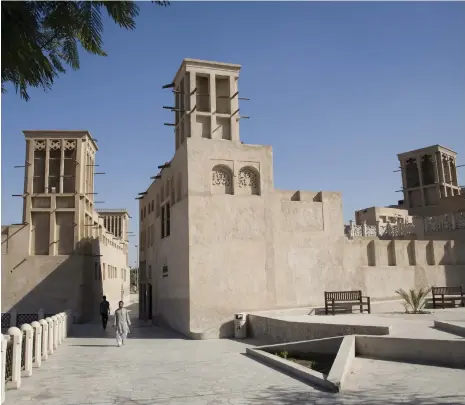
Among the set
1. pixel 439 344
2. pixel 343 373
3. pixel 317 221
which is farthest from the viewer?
pixel 317 221

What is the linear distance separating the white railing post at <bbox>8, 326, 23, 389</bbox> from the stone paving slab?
212 millimetres

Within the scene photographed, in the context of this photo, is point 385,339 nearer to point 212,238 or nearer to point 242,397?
point 242,397

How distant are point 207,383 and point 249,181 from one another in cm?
1019

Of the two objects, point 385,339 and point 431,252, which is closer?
point 385,339

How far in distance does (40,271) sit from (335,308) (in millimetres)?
15044

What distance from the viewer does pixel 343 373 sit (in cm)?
764

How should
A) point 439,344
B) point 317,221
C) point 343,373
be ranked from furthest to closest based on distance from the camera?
point 317,221, point 439,344, point 343,373

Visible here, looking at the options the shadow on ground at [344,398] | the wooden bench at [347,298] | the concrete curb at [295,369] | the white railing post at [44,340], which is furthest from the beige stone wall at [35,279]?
the shadow on ground at [344,398]

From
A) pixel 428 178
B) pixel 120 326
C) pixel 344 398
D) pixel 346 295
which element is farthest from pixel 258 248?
pixel 428 178

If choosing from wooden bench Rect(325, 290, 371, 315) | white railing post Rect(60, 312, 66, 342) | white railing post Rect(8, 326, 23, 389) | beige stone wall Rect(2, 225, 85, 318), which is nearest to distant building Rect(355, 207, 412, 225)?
wooden bench Rect(325, 290, 371, 315)

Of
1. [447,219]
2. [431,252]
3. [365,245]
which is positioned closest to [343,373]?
[365,245]

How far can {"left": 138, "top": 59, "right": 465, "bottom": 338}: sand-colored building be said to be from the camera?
1619 cm

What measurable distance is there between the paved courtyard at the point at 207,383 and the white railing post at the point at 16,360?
199 mm

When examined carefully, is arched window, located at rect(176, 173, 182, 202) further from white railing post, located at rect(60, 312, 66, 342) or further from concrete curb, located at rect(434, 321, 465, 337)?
concrete curb, located at rect(434, 321, 465, 337)
